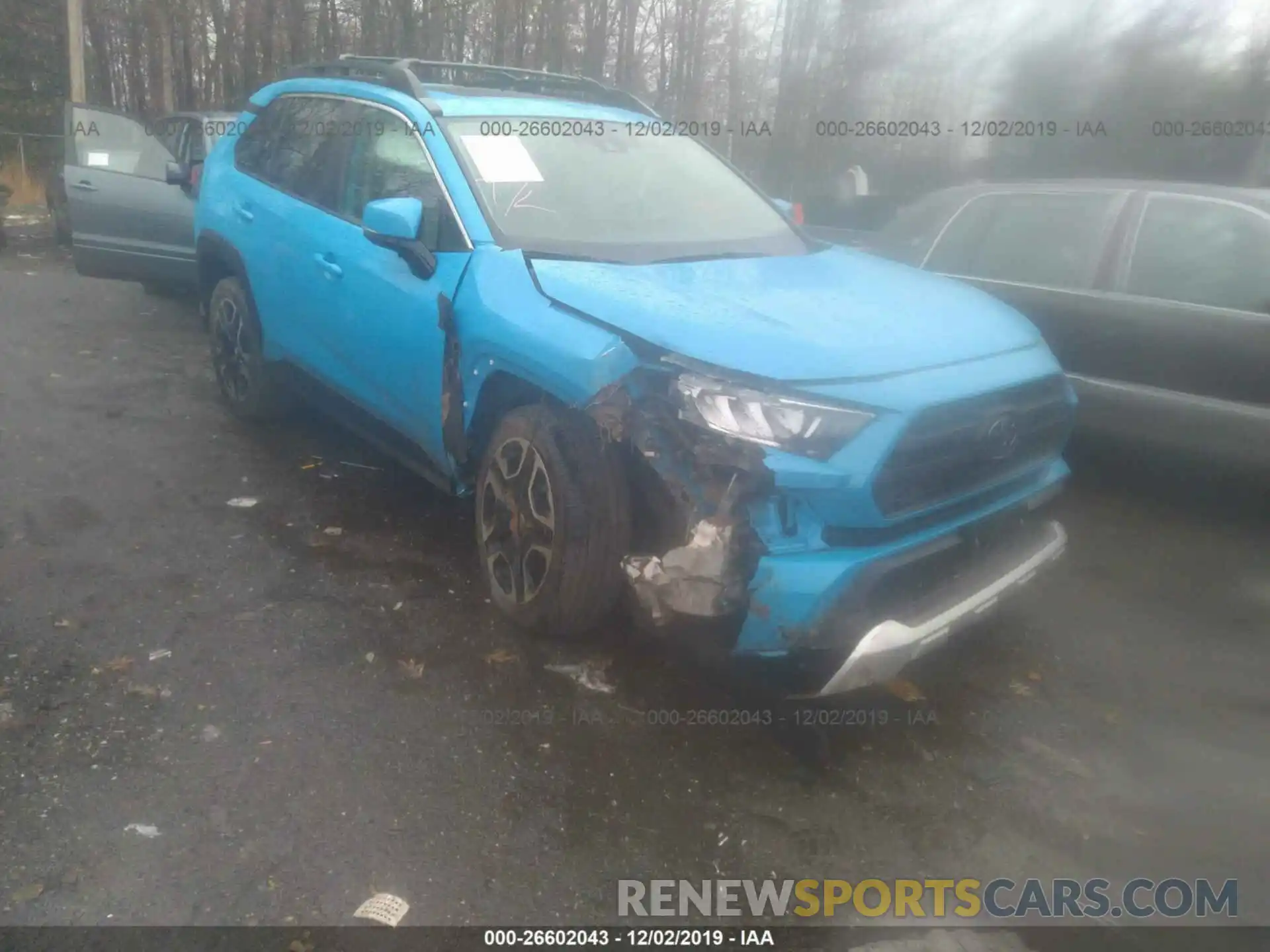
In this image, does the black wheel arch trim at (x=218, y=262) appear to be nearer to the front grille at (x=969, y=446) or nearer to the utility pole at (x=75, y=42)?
the front grille at (x=969, y=446)

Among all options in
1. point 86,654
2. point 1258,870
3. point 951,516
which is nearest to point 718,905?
point 951,516

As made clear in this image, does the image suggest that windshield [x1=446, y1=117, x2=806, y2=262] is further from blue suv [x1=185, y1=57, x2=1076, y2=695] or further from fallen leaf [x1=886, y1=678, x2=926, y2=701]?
fallen leaf [x1=886, y1=678, x2=926, y2=701]

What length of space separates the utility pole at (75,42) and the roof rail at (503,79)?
44.4ft

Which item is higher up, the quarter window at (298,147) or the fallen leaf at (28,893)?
the quarter window at (298,147)

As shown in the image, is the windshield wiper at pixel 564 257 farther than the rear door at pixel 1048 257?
No

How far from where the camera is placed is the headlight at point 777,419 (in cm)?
273

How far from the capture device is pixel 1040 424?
3.29 meters

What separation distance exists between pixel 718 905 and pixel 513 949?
0.52 meters

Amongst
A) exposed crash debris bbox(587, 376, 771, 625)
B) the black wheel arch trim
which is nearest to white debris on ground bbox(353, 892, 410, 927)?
exposed crash debris bbox(587, 376, 771, 625)

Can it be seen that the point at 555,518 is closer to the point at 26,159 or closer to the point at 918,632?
the point at 918,632

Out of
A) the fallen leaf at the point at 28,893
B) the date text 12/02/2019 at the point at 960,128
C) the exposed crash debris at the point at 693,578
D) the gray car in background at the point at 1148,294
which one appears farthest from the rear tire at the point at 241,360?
the date text 12/02/2019 at the point at 960,128

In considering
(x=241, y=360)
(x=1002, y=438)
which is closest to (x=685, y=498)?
(x=1002, y=438)

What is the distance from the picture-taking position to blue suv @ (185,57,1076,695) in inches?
108

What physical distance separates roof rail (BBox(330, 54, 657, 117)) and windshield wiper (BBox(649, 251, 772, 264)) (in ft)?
4.49
